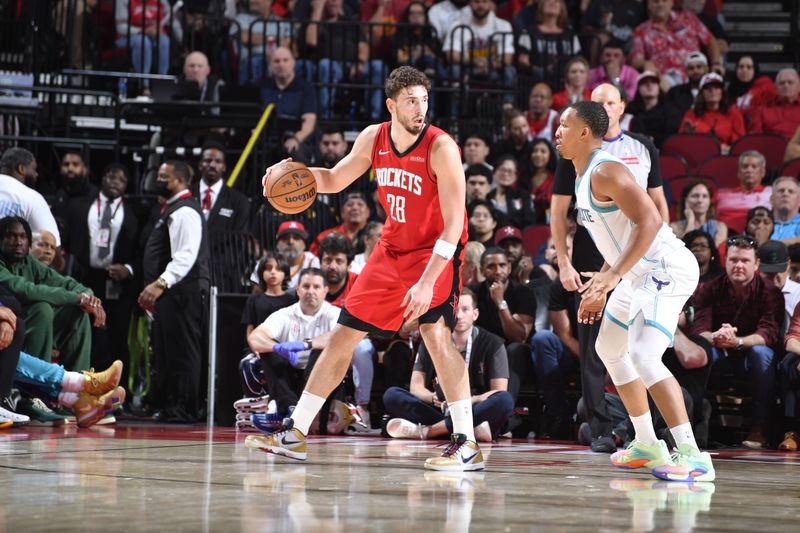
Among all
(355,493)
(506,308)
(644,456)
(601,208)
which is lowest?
(644,456)

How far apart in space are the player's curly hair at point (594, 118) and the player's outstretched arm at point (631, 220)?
316 millimetres

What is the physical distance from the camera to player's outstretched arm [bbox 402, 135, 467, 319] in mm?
4773

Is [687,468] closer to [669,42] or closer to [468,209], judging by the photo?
[468,209]

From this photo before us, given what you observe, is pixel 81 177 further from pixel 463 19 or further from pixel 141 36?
pixel 463 19

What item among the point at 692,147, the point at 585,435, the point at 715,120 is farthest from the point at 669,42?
the point at 585,435

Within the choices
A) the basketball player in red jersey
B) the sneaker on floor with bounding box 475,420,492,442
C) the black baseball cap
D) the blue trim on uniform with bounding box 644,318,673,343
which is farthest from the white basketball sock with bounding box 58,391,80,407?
the black baseball cap

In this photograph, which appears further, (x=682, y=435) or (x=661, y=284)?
(x=661, y=284)

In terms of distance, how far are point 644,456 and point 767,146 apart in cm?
667

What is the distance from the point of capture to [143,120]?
11.3m

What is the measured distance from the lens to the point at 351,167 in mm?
5379

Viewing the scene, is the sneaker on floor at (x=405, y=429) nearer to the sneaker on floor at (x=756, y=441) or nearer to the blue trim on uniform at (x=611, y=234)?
the sneaker on floor at (x=756, y=441)

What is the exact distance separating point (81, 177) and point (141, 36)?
3015 mm

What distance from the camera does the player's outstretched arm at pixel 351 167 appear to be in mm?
5340

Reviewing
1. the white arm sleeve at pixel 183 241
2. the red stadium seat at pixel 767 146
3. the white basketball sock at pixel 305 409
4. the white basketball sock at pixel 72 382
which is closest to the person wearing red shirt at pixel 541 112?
the red stadium seat at pixel 767 146
